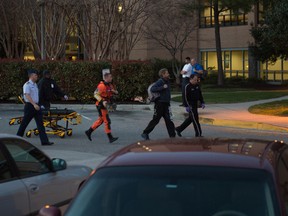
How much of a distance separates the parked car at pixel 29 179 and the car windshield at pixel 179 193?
214cm

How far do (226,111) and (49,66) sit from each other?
8565 mm

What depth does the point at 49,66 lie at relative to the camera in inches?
1007

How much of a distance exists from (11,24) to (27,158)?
35134 mm

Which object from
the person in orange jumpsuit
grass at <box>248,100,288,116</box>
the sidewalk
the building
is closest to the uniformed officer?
the person in orange jumpsuit

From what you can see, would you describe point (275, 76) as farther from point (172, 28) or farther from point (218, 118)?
point (218, 118)

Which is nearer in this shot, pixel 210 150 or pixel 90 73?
pixel 210 150

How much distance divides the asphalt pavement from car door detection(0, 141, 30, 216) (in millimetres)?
5483

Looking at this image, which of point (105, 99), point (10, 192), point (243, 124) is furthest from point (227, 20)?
A: point (10, 192)

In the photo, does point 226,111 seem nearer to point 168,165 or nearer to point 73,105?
point 73,105

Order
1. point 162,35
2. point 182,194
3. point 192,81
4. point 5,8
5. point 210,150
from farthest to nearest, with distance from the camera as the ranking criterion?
point 162,35, point 5,8, point 192,81, point 210,150, point 182,194

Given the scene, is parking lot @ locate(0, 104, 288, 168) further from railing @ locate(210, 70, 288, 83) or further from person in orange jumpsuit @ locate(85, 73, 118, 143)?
railing @ locate(210, 70, 288, 83)

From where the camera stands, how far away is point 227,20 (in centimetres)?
4797

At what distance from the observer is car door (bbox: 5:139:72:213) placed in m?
5.90

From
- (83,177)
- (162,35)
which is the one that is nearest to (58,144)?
(83,177)
